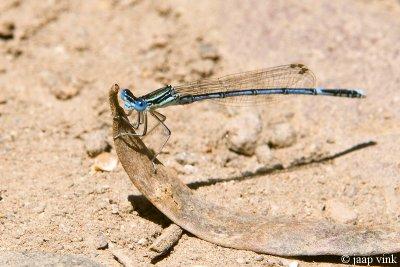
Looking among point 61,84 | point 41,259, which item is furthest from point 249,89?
point 41,259

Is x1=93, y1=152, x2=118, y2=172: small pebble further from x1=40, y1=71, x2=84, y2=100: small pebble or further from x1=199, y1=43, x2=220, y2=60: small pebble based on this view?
x1=199, y1=43, x2=220, y2=60: small pebble

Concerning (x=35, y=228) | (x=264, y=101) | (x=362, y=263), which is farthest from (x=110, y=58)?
(x=362, y=263)

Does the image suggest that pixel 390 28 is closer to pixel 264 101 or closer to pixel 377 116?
pixel 377 116

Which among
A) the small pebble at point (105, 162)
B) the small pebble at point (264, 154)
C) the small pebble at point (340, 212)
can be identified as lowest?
the small pebble at point (340, 212)

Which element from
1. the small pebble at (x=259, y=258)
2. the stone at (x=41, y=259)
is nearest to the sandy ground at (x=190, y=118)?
the small pebble at (x=259, y=258)

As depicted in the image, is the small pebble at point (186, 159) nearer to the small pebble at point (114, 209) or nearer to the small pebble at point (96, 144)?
the small pebble at point (96, 144)

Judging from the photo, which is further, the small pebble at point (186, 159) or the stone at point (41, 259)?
the small pebble at point (186, 159)

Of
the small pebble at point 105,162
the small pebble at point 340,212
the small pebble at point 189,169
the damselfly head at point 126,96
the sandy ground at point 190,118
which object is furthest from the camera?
the damselfly head at point 126,96
